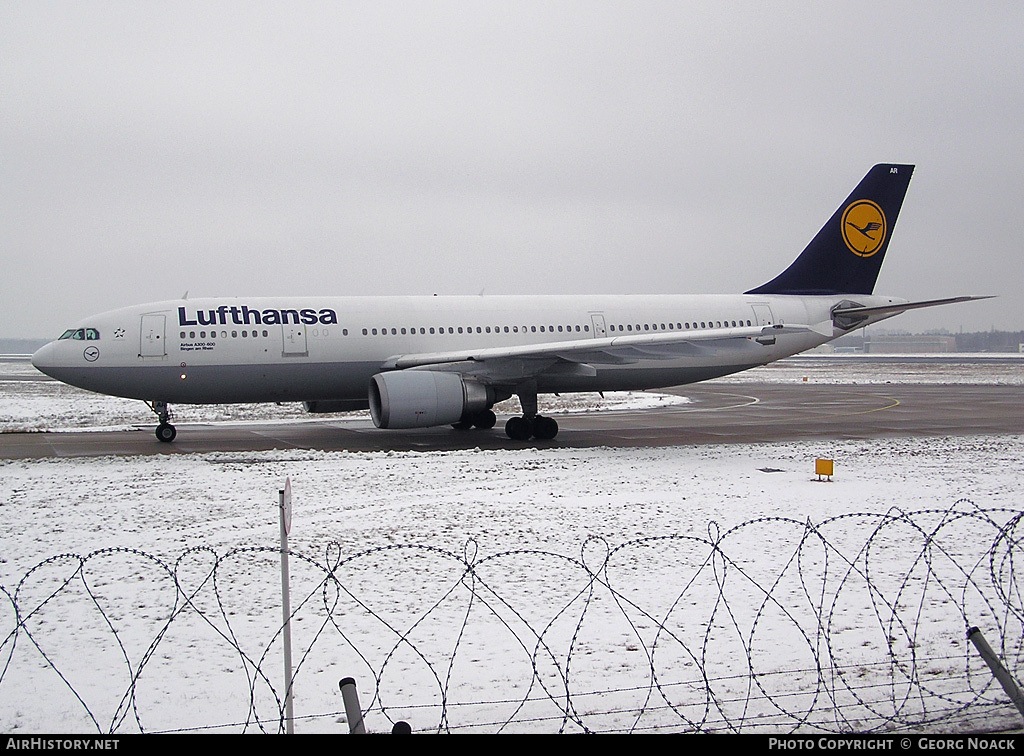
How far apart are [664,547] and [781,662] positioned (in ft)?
11.9

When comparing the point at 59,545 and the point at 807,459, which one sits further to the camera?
the point at 807,459

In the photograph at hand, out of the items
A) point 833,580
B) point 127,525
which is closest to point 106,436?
point 127,525

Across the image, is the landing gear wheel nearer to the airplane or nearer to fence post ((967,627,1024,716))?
the airplane

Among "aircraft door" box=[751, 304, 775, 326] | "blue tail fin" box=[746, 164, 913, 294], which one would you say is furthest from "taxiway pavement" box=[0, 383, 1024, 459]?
"blue tail fin" box=[746, 164, 913, 294]

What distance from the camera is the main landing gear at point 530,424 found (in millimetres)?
21578

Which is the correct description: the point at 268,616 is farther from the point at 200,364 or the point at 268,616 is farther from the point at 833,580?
the point at 200,364

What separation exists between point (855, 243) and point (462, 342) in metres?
12.7

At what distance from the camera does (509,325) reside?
77.2 ft

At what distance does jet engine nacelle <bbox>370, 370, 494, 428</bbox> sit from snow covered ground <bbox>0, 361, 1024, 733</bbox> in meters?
3.17

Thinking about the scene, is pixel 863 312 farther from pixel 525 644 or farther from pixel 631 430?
pixel 525 644

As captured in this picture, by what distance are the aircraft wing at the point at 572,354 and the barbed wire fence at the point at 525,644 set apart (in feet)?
33.4

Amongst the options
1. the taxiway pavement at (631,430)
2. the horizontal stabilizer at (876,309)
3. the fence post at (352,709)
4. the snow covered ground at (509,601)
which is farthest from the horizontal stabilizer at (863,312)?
the fence post at (352,709)

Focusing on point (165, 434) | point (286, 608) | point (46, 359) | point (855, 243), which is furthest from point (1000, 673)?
point (855, 243)

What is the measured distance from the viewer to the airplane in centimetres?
2006
